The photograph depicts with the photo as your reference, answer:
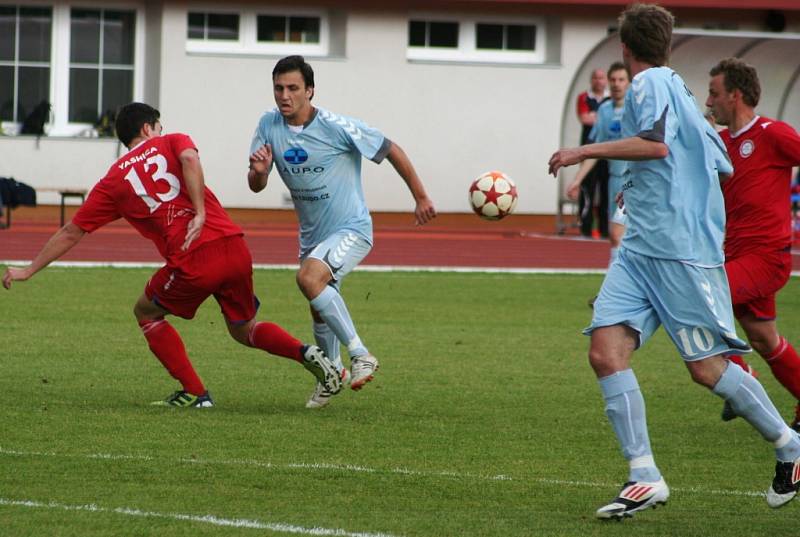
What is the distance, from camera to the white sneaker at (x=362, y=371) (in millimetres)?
8195

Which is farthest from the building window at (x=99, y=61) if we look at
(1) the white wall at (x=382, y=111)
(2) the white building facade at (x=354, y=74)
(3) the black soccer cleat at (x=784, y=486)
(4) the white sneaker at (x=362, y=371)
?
(3) the black soccer cleat at (x=784, y=486)

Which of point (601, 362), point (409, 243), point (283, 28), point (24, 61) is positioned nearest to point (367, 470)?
point (601, 362)

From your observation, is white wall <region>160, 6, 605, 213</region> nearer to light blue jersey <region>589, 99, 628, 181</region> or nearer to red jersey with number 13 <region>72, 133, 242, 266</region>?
light blue jersey <region>589, 99, 628, 181</region>

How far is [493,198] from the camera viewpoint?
32.7 feet

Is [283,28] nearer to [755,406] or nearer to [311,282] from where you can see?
[311,282]

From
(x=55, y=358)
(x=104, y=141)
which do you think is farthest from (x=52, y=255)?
(x=104, y=141)

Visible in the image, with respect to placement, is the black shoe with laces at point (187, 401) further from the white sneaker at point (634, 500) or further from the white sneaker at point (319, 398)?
the white sneaker at point (634, 500)

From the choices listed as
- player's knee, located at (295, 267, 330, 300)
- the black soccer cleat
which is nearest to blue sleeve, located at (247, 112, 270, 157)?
player's knee, located at (295, 267, 330, 300)

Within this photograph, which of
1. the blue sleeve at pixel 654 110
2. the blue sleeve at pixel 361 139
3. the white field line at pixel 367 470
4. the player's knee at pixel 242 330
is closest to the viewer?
the blue sleeve at pixel 654 110

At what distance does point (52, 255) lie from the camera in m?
8.28

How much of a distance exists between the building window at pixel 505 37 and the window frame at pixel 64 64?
6.21 metres

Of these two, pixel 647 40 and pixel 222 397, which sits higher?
pixel 647 40

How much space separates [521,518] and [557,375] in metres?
4.52

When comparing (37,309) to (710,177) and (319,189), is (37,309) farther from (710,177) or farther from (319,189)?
Result: (710,177)
